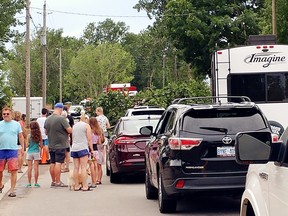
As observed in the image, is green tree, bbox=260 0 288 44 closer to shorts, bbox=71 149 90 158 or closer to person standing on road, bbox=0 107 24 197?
shorts, bbox=71 149 90 158

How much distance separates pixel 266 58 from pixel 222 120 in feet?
29.0

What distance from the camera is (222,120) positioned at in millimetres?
Answer: 10758

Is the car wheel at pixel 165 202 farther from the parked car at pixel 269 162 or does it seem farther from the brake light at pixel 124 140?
the parked car at pixel 269 162

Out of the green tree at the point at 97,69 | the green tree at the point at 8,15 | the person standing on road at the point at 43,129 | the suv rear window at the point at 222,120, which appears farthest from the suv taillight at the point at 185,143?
the green tree at the point at 97,69

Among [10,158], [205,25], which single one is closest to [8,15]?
[205,25]

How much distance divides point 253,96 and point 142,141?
15.5ft

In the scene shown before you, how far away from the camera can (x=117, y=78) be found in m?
83.9

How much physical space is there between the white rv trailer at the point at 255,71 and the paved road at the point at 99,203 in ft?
15.8

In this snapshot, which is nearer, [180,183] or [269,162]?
[269,162]

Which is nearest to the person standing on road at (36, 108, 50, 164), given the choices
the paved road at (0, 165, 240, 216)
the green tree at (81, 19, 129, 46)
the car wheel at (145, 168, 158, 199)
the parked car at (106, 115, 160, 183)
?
the paved road at (0, 165, 240, 216)

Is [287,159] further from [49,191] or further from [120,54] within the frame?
[120,54]

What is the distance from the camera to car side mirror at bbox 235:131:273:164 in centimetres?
508

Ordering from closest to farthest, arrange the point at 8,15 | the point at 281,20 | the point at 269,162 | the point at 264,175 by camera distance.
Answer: the point at 269,162 → the point at 264,175 → the point at 281,20 → the point at 8,15

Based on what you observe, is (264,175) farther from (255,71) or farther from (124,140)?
(255,71)
